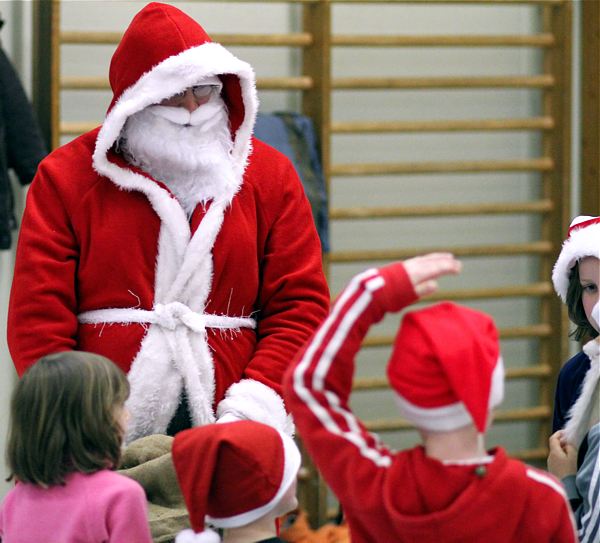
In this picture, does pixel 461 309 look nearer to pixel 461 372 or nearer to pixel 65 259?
pixel 461 372

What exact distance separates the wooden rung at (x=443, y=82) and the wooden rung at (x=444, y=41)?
0.37 ft

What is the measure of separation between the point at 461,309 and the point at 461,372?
0.10m

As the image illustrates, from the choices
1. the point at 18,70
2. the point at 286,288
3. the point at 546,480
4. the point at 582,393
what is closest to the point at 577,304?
the point at 582,393

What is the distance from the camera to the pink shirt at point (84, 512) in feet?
4.78

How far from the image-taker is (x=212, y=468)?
143 centimetres

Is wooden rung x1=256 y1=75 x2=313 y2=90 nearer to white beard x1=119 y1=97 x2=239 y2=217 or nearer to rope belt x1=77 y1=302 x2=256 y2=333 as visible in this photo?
white beard x1=119 y1=97 x2=239 y2=217

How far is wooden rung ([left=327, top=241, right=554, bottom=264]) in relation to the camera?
358 cm

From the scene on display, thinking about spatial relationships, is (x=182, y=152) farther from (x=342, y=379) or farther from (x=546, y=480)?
(x=546, y=480)

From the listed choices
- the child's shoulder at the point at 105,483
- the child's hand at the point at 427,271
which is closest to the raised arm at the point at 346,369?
the child's hand at the point at 427,271

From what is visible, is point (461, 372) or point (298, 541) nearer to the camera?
point (461, 372)

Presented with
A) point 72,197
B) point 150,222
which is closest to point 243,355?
point 150,222

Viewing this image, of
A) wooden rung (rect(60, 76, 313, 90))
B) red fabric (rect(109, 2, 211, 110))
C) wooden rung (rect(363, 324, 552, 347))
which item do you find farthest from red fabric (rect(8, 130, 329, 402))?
wooden rung (rect(363, 324, 552, 347))

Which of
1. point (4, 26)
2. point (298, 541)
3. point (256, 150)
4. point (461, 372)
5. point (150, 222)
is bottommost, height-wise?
point (298, 541)

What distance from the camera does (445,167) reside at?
367 centimetres
